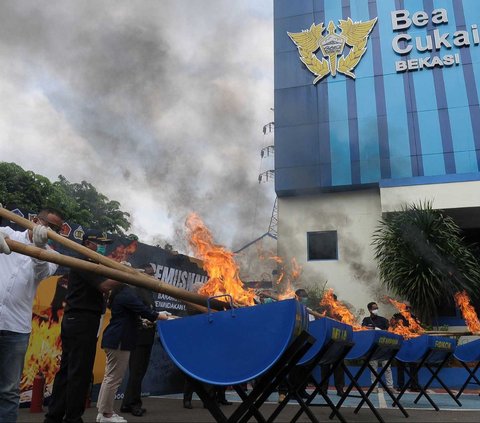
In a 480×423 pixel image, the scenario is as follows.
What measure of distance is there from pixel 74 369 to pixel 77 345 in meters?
0.19

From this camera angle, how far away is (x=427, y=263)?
510 inches

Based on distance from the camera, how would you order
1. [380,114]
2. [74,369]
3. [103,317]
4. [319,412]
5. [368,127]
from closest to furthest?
[74,369] → [319,412] → [103,317] → [368,127] → [380,114]

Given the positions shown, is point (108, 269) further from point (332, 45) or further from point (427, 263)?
point (332, 45)

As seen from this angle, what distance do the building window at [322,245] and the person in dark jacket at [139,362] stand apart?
10908 mm

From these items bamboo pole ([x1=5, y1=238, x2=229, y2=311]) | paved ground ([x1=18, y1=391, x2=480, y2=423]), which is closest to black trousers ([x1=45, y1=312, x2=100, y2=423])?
paved ground ([x1=18, y1=391, x2=480, y2=423])

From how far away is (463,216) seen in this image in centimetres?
1532

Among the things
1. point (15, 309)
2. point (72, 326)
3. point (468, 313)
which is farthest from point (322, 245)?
point (15, 309)

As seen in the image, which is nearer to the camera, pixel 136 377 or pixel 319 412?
pixel 136 377

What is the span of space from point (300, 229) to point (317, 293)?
260 cm

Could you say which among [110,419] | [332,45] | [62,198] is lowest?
[110,419]

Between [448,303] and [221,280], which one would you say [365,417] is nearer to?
[221,280]

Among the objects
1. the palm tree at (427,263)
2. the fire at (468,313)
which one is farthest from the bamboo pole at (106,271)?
the palm tree at (427,263)

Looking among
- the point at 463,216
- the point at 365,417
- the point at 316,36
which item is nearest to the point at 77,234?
the point at 365,417

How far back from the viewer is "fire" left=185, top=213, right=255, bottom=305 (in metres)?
3.79
